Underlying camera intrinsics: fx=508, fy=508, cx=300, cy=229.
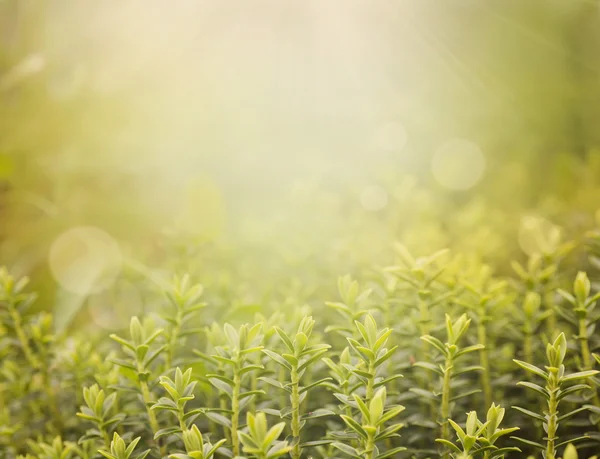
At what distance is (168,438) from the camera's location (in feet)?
2.52

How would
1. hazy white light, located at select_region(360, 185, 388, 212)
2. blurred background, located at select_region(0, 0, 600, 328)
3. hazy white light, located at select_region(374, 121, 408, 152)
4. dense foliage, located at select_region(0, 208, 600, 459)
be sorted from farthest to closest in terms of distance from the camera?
hazy white light, located at select_region(374, 121, 408, 152) < hazy white light, located at select_region(360, 185, 388, 212) < blurred background, located at select_region(0, 0, 600, 328) < dense foliage, located at select_region(0, 208, 600, 459)

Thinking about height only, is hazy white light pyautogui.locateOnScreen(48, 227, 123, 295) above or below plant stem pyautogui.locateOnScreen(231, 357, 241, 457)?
above

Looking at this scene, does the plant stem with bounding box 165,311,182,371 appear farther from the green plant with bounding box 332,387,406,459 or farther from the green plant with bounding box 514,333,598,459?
the green plant with bounding box 514,333,598,459

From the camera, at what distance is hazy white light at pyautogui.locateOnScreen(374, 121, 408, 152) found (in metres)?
2.41

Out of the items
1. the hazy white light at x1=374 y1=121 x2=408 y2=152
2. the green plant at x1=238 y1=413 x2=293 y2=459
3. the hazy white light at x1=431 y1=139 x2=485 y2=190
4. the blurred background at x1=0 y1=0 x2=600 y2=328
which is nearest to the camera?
the green plant at x1=238 y1=413 x2=293 y2=459

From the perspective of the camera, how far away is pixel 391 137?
2469 millimetres

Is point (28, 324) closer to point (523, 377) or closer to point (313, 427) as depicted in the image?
point (313, 427)

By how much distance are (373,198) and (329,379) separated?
4.25 ft

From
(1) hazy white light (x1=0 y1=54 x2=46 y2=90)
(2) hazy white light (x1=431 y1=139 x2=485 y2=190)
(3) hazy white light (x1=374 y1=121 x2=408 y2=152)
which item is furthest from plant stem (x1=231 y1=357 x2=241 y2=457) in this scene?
(3) hazy white light (x1=374 y1=121 x2=408 y2=152)

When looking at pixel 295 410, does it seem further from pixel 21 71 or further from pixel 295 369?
pixel 21 71

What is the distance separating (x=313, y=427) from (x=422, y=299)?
0.29 metres

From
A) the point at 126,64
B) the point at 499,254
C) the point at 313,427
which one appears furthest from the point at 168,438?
the point at 126,64

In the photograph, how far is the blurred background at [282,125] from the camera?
175 cm

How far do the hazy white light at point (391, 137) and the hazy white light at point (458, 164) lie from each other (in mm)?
176
